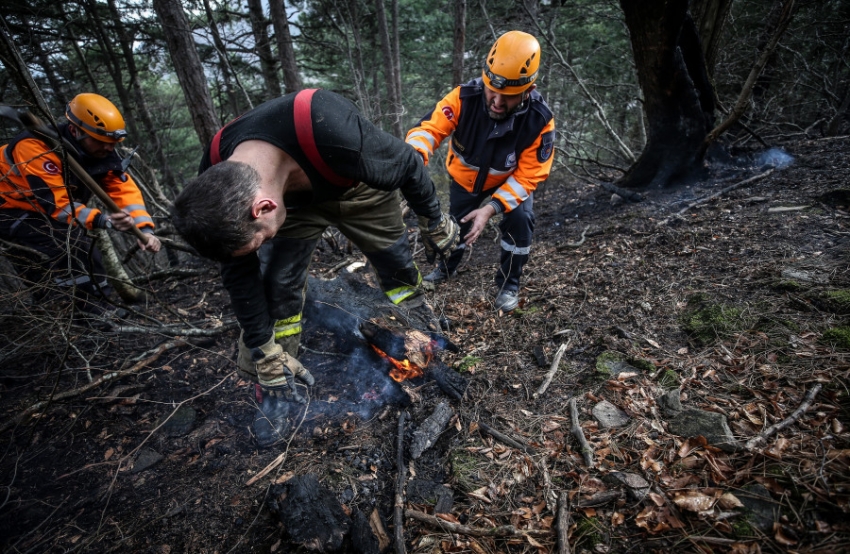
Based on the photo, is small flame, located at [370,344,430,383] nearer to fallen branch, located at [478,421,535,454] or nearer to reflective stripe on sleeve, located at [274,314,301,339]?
fallen branch, located at [478,421,535,454]

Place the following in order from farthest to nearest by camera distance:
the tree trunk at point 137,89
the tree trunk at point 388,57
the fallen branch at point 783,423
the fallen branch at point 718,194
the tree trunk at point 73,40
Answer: the tree trunk at point 388,57 → the tree trunk at point 137,89 → the tree trunk at point 73,40 → the fallen branch at point 718,194 → the fallen branch at point 783,423

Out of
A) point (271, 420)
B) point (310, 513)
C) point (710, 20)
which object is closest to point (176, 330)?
point (271, 420)

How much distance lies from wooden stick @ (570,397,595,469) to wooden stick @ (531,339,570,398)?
0.21m

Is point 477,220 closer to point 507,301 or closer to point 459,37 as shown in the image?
point 507,301

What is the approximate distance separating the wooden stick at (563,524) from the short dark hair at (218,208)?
213 cm

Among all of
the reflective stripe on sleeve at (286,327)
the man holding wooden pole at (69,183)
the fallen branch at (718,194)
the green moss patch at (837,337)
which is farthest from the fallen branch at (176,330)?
the fallen branch at (718,194)

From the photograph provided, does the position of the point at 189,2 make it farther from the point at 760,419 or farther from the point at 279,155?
the point at 760,419

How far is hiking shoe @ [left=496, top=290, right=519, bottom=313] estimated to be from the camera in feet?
11.8

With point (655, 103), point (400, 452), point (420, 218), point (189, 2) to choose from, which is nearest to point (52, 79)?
point (189, 2)

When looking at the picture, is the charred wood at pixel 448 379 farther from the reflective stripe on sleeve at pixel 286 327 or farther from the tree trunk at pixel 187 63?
the tree trunk at pixel 187 63

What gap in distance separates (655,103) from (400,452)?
572 cm

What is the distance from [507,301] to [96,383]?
11.9 ft

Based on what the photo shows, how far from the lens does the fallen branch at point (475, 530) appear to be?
1.74 metres

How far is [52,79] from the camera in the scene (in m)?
7.42
